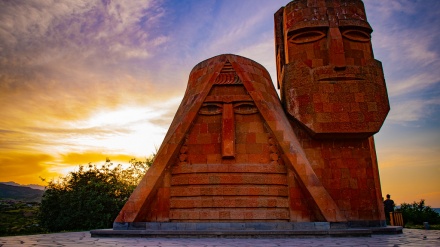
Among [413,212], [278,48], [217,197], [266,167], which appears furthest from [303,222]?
[413,212]

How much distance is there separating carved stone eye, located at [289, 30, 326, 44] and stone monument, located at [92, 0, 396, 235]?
0.04 m

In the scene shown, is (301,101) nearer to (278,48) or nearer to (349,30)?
(349,30)

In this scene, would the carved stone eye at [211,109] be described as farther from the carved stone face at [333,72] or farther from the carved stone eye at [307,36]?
the carved stone eye at [307,36]

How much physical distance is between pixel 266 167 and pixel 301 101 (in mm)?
3123

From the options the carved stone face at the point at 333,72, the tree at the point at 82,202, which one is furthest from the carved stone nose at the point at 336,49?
the tree at the point at 82,202

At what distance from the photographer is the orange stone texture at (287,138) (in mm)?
9031

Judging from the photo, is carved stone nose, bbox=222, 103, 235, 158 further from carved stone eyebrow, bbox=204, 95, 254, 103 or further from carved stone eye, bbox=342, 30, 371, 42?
carved stone eye, bbox=342, 30, 371, 42

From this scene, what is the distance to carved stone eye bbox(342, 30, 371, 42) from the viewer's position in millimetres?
11359

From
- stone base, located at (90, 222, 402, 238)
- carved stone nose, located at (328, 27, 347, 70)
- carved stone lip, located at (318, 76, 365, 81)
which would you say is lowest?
stone base, located at (90, 222, 402, 238)

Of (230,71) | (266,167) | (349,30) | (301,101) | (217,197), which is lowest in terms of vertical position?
(217,197)

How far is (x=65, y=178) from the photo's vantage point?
1577 cm

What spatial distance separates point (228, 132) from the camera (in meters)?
9.77

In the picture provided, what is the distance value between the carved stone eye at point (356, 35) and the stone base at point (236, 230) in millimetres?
6931

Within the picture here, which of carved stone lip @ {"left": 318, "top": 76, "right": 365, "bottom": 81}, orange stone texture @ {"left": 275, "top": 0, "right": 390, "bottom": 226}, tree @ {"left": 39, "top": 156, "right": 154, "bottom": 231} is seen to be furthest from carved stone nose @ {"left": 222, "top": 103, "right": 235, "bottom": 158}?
tree @ {"left": 39, "top": 156, "right": 154, "bottom": 231}
